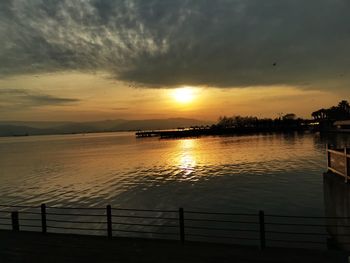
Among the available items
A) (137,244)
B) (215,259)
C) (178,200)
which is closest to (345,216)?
(215,259)

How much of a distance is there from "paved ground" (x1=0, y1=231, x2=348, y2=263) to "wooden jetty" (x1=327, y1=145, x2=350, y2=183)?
4578 millimetres

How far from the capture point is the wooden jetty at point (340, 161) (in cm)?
1351

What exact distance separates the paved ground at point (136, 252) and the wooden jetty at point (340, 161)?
180 inches

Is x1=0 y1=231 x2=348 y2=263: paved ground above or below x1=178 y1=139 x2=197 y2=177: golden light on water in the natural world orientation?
above

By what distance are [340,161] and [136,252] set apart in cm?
933

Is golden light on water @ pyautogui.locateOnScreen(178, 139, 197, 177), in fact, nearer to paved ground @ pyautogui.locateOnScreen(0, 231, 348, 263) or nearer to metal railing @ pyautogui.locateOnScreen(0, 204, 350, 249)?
metal railing @ pyautogui.locateOnScreen(0, 204, 350, 249)

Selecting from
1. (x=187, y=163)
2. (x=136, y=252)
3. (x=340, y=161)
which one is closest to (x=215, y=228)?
(x=340, y=161)

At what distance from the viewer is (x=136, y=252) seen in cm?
1071

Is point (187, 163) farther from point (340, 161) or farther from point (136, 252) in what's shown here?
point (136, 252)

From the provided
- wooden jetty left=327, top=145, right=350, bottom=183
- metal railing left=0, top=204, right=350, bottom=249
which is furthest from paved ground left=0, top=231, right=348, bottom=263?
wooden jetty left=327, top=145, right=350, bottom=183

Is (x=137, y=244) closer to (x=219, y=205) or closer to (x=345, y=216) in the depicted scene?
(x=345, y=216)

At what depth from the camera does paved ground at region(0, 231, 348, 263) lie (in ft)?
32.4

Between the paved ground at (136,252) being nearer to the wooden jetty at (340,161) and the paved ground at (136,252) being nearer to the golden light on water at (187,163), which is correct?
the wooden jetty at (340,161)

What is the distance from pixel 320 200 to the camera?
91.0 feet
